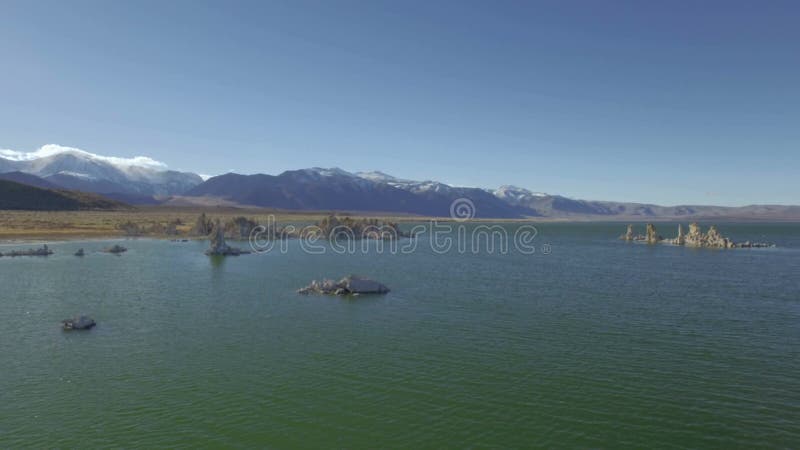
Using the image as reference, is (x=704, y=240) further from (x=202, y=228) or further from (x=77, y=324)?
(x=77, y=324)

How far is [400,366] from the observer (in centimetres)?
3497

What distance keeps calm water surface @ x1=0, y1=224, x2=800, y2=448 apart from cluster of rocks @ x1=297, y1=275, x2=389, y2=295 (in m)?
2.90

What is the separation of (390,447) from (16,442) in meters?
18.7

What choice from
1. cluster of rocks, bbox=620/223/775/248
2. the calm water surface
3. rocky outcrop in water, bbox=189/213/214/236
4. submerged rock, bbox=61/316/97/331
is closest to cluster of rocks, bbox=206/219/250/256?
the calm water surface

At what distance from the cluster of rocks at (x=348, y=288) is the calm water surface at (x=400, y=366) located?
290cm

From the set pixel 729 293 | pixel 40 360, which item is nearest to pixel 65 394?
pixel 40 360

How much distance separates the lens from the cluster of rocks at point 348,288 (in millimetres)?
61688

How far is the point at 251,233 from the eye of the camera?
536ft

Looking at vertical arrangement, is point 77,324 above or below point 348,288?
below

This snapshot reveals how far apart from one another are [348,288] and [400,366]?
1086 inches

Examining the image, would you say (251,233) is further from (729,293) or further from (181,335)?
(729,293)

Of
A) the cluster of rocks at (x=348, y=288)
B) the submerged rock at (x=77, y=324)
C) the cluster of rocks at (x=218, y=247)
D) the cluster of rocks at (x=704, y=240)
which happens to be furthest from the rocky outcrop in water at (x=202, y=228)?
the cluster of rocks at (x=704, y=240)

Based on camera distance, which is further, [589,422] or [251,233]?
[251,233]

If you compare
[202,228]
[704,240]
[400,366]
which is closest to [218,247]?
[202,228]
